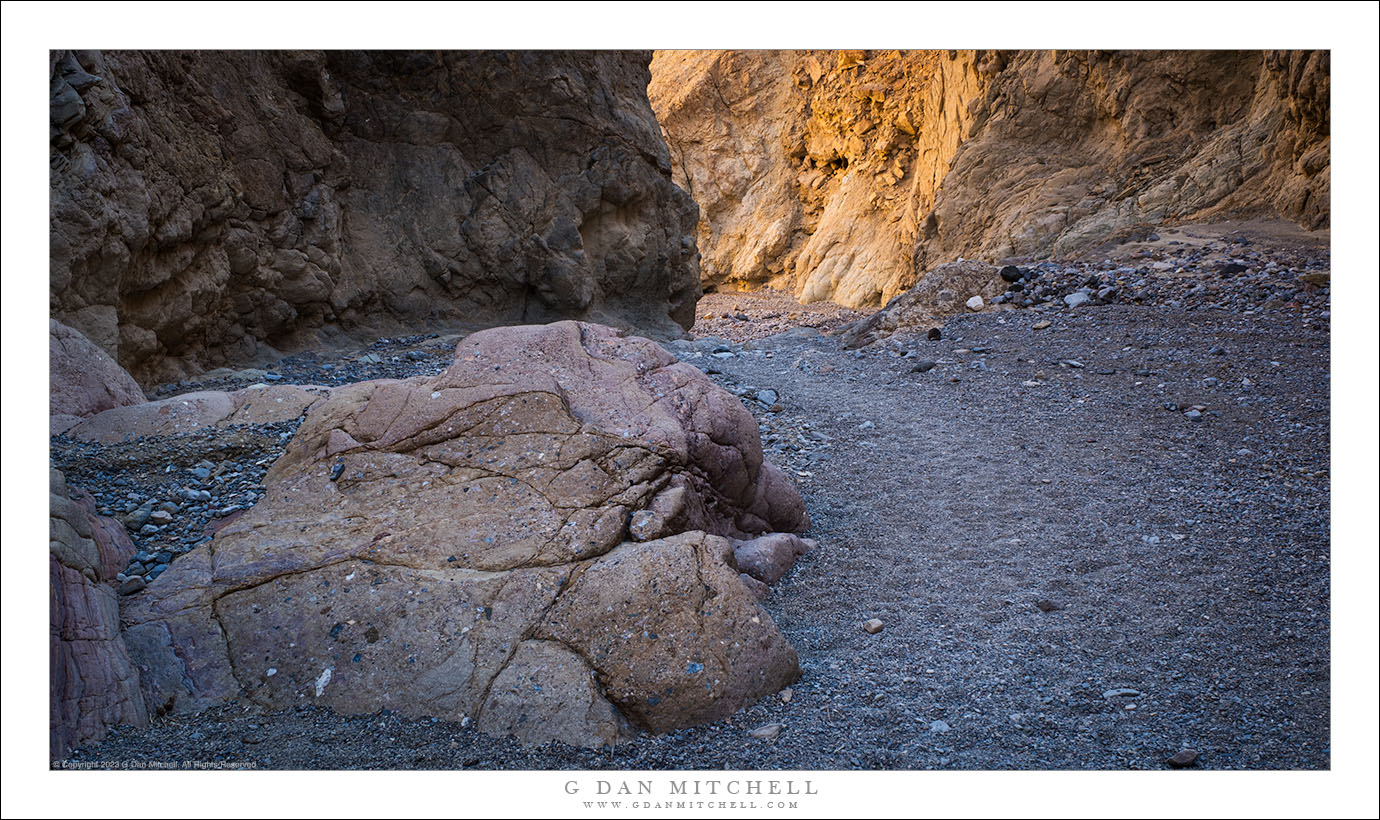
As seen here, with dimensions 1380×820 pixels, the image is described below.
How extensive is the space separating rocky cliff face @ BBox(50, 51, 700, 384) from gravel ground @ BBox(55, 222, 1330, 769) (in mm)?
1127

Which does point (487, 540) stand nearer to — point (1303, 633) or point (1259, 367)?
point (1303, 633)

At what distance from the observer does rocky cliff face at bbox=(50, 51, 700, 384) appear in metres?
5.36

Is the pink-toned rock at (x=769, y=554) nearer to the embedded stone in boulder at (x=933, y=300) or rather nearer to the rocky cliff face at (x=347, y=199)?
the rocky cliff face at (x=347, y=199)

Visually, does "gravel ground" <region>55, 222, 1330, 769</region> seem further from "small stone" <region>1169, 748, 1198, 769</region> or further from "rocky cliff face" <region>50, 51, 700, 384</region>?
"rocky cliff face" <region>50, 51, 700, 384</region>

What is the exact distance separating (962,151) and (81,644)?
13725 mm

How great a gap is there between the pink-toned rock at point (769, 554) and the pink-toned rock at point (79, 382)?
123 inches

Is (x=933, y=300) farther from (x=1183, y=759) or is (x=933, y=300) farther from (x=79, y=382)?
(x=79, y=382)

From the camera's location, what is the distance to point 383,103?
797 centimetres

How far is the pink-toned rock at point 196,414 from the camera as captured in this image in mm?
3854

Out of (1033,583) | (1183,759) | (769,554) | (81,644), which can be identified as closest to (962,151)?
(1033,583)

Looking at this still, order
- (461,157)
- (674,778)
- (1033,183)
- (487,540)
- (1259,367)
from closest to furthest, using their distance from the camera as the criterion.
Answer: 1. (674,778)
2. (487,540)
3. (1259,367)
4. (461,157)
5. (1033,183)

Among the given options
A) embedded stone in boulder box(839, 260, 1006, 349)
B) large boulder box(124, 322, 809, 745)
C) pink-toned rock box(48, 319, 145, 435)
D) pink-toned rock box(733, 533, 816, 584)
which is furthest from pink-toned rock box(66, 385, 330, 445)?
embedded stone in boulder box(839, 260, 1006, 349)

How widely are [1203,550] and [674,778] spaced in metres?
2.61

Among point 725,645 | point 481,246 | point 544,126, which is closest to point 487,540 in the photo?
point 725,645
